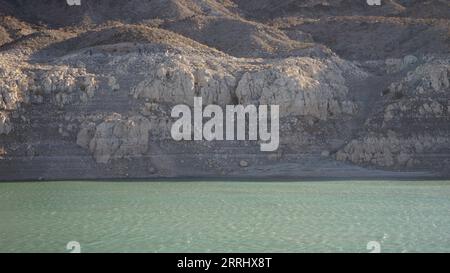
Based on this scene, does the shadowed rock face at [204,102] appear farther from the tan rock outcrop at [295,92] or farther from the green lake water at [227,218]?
the green lake water at [227,218]

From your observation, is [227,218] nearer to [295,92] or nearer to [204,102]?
[204,102]

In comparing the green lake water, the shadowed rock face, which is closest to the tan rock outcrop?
the shadowed rock face

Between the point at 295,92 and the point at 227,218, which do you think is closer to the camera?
the point at 227,218

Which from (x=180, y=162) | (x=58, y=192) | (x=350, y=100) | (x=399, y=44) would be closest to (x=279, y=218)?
(x=58, y=192)

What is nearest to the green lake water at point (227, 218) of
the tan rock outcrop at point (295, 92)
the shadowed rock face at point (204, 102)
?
the shadowed rock face at point (204, 102)

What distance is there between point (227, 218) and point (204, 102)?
25226 mm

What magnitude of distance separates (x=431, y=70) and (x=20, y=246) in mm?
37713

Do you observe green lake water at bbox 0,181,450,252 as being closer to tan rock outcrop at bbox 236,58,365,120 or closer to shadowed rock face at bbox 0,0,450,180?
shadowed rock face at bbox 0,0,450,180

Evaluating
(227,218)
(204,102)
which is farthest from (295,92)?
(227,218)

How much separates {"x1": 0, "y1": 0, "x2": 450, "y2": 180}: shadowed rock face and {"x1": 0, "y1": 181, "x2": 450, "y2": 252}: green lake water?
8241 mm

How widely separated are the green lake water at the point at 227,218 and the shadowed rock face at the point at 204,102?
8.24 m

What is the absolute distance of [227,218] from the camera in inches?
904

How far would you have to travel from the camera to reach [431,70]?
160ft
